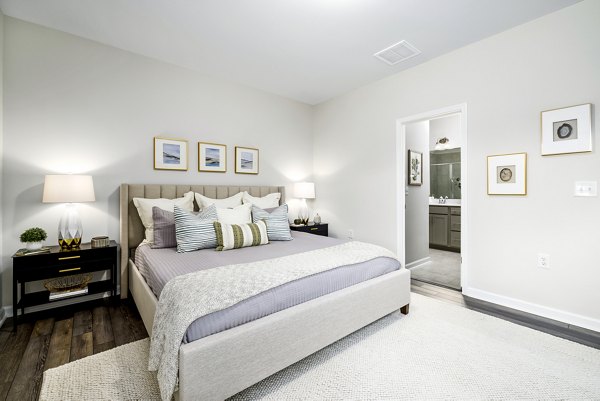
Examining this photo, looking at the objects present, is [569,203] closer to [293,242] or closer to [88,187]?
[293,242]

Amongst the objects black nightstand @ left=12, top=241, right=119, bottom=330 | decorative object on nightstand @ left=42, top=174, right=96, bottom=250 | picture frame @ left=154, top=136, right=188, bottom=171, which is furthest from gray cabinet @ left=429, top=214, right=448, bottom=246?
decorative object on nightstand @ left=42, top=174, right=96, bottom=250

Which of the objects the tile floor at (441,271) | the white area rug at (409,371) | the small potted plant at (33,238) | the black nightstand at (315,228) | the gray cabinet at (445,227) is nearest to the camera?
the white area rug at (409,371)

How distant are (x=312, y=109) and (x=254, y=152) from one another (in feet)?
5.00

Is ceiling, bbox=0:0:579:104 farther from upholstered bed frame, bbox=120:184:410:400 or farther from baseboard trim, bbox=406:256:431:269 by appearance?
baseboard trim, bbox=406:256:431:269

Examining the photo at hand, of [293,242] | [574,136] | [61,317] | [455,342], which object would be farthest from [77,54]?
[574,136]

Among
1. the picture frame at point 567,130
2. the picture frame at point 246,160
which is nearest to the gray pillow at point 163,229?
the picture frame at point 246,160

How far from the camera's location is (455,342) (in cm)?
202

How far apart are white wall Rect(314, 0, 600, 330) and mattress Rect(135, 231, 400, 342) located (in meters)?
1.23

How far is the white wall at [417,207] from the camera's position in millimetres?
4121

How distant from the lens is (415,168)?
423 cm

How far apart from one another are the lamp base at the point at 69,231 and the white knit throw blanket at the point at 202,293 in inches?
62.0

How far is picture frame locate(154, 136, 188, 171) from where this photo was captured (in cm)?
318

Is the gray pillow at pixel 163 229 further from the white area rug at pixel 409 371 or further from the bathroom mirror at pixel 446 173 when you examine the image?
the bathroom mirror at pixel 446 173

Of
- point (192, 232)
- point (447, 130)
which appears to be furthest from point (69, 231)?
point (447, 130)
